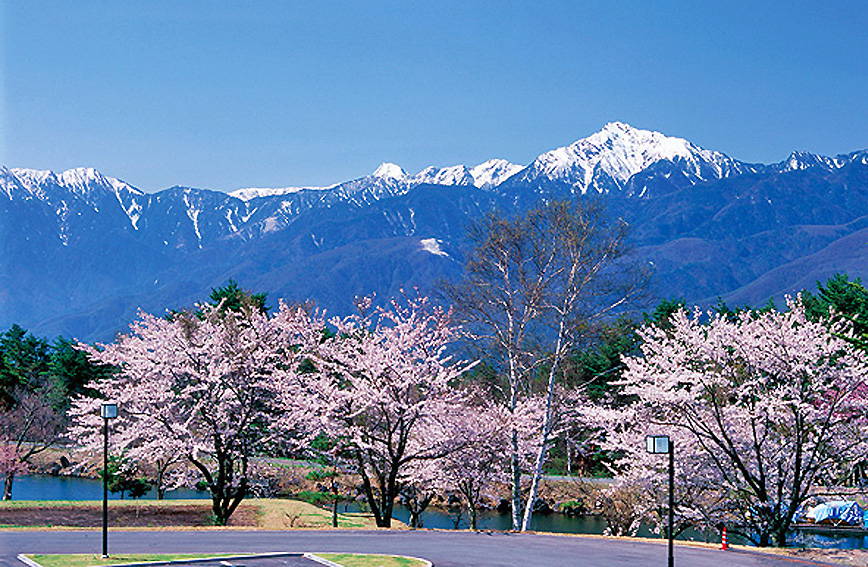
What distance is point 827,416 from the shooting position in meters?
26.1

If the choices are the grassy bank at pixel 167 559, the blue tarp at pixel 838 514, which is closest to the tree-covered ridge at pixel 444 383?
the grassy bank at pixel 167 559

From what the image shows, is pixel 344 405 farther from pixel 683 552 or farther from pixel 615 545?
pixel 683 552

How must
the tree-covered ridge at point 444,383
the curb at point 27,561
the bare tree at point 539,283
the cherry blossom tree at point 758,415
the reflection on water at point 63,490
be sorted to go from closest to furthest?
the curb at point 27,561
the cherry blossom tree at point 758,415
the tree-covered ridge at point 444,383
the bare tree at point 539,283
the reflection on water at point 63,490

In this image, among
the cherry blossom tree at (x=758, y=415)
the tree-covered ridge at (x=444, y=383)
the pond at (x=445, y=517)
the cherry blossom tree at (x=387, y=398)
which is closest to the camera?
the cherry blossom tree at (x=758, y=415)

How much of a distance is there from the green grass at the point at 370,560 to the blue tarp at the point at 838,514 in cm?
3074

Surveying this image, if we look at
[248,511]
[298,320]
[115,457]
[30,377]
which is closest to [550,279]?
[298,320]

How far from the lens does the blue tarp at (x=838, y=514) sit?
4534 cm

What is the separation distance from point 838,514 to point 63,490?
1994 inches

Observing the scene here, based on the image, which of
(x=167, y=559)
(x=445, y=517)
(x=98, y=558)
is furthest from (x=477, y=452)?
(x=445, y=517)

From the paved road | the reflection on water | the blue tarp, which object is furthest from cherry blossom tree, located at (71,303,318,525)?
the blue tarp

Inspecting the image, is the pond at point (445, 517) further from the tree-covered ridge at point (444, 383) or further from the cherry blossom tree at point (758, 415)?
the cherry blossom tree at point (758, 415)

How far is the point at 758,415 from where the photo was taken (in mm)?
26219

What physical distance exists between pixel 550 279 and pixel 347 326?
29.0 ft

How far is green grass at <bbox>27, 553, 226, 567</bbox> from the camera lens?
819 inches
